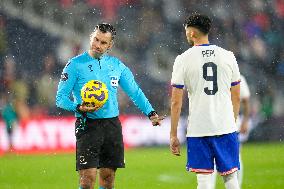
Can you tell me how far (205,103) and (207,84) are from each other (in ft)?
0.53

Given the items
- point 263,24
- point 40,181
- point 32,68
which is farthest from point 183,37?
point 40,181

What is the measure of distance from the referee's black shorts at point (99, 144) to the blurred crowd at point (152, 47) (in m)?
9.77

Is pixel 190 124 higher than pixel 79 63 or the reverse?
the reverse

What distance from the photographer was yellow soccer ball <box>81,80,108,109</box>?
7.07 metres

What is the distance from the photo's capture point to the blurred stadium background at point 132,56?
16.5 m

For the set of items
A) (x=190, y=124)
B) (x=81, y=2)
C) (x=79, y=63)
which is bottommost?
(x=190, y=124)

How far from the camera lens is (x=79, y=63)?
7238mm

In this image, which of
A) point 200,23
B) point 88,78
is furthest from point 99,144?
point 200,23

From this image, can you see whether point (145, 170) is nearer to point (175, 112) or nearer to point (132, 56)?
point (132, 56)

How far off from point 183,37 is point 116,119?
12.5 meters

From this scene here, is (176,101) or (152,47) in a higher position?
(152,47)

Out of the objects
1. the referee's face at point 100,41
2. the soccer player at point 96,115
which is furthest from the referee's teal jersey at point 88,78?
the referee's face at point 100,41

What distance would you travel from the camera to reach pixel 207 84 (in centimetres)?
653

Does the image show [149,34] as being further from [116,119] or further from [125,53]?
[116,119]
